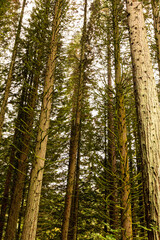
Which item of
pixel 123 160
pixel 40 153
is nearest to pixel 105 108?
pixel 123 160

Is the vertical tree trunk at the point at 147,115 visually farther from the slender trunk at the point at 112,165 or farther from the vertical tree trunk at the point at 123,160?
the vertical tree trunk at the point at 123,160

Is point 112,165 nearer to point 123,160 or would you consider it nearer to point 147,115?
point 123,160

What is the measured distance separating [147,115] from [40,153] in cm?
321

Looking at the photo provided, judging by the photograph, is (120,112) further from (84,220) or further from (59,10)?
(84,220)

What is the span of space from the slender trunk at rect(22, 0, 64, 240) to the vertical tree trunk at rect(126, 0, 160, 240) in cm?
286

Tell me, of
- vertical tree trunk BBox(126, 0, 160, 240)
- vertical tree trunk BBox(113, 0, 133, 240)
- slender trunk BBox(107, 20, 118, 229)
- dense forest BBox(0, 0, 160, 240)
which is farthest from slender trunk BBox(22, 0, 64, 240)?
vertical tree trunk BBox(126, 0, 160, 240)

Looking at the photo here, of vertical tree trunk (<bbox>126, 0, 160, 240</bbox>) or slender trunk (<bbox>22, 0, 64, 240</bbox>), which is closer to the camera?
vertical tree trunk (<bbox>126, 0, 160, 240</bbox>)

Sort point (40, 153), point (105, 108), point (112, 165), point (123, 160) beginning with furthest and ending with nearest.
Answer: point (112, 165) < point (105, 108) < point (40, 153) < point (123, 160)

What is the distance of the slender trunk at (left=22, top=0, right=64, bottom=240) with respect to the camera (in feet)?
14.0

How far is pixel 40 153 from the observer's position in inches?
193

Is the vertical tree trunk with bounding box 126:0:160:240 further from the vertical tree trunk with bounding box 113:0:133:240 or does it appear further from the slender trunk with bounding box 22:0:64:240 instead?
the slender trunk with bounding box 22:0:64:240

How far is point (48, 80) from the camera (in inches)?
223

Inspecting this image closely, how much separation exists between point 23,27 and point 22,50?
133 centimetres

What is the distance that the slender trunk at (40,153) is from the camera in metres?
4.27
